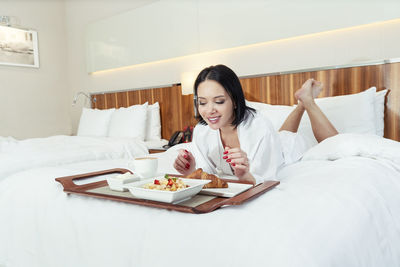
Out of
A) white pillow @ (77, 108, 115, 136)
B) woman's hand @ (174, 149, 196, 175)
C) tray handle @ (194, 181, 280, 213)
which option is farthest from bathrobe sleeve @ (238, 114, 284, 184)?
white pillow @ (77, 108, 115, 136)

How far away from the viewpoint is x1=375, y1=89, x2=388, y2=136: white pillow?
92.6 inches

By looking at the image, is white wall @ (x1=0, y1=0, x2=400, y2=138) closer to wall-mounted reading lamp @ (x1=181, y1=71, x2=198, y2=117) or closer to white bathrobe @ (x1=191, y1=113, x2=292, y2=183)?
wall-mounted reading lamp @ (x1=181, y1=71, x2=198, y2=117)

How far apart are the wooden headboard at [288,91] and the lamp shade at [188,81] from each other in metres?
0.22

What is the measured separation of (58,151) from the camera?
2.48 metres

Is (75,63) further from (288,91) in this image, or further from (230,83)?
(230,83)

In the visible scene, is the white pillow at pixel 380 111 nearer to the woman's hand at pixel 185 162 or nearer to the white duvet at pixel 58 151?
the woman's hand at pixel 185 162

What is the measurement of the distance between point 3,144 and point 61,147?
469 millimetres

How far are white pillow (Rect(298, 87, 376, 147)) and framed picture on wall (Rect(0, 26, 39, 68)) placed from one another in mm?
4016

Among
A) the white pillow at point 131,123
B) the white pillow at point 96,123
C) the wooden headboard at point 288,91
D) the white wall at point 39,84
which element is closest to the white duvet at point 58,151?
the white pillow at point 131,123

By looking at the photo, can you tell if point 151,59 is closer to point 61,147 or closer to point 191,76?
point 191,76

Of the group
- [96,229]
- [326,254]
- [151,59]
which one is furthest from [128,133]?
[326,254]

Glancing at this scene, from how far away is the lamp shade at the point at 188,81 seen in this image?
10.8 feet

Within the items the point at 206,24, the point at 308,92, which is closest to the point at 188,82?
the point at 206,24

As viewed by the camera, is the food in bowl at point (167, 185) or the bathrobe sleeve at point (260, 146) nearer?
the food in bowl at point (167, 185)
